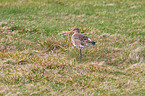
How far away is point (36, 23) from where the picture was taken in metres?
10.2

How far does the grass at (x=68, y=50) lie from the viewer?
231 inches

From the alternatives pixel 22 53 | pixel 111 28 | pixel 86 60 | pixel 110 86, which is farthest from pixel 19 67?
pixel 111 28

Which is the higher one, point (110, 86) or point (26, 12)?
point (26, 12)

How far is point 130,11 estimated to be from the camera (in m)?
12.0

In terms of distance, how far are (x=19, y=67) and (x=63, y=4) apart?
6.72 metres

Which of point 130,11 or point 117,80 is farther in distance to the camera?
point 130,11

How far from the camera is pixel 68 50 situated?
777 cm

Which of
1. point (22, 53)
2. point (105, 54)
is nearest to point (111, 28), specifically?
point (105, 54)

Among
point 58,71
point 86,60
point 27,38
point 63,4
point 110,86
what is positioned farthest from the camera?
point 63,4

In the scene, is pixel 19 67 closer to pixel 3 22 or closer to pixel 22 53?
pixel 22 53

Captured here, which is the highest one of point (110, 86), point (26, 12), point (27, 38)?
point (26, 12)

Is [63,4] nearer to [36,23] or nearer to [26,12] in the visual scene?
[26,12]

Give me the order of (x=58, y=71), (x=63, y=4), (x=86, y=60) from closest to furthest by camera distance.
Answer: (x=58, y=71)
(x=86, y=60)
(x=63, y=4)

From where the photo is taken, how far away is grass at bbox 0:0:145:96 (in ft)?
19.3
